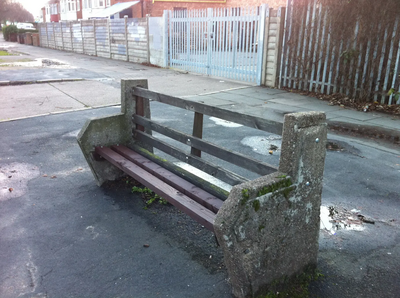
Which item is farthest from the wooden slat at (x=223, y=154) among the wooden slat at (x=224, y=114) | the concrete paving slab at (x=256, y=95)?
the concrete paving slab at (x=256, y=95)

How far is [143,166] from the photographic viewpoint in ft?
12.9

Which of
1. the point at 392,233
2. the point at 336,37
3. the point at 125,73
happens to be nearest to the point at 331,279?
the point at 392,233

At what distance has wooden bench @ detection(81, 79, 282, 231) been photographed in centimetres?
287

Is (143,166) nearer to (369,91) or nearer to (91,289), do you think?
(91,289)

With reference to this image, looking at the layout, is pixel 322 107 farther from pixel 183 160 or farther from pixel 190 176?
pixel 190 176

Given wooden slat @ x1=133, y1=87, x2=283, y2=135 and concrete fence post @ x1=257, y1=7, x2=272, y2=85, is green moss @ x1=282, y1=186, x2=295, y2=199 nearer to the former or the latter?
wooden slat @ x1=133, y1=87, x2=283, y2=135

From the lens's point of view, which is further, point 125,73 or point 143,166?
point 125,73

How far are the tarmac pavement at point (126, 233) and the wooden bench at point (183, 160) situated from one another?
1.54 ft

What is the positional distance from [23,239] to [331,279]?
8.99ft

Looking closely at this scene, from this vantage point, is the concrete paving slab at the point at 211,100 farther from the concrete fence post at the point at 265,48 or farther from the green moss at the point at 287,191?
the green moss at the point at 287,191

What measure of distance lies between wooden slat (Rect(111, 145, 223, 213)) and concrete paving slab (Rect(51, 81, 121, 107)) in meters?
5.18

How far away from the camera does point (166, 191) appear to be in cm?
326

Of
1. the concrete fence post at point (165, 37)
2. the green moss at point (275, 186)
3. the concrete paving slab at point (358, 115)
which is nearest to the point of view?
the green moss at point (275, 186)

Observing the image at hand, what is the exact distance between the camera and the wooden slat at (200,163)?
124 inches
